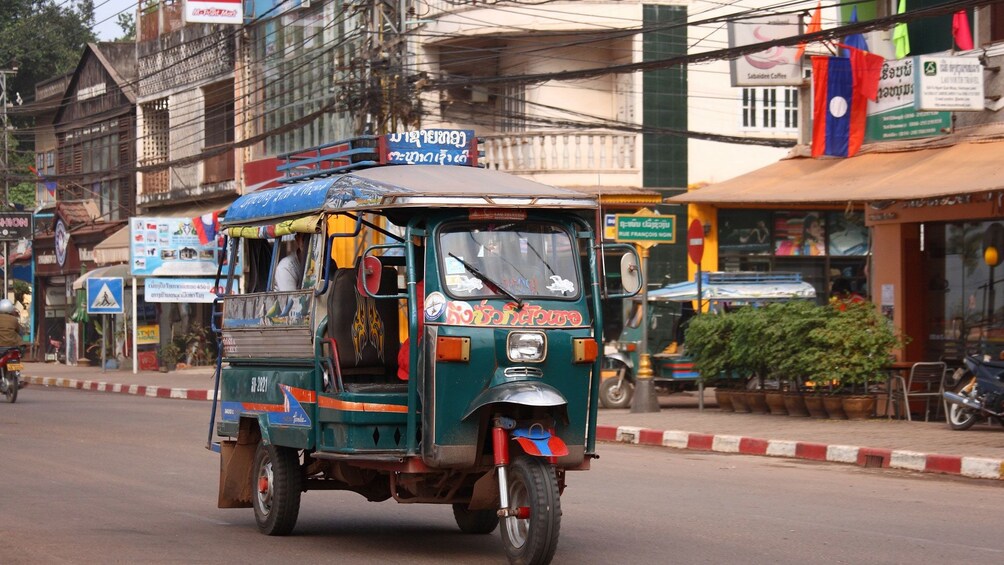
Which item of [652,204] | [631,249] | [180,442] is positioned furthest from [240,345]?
[652,204]

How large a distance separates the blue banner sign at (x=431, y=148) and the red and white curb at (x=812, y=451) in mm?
6216

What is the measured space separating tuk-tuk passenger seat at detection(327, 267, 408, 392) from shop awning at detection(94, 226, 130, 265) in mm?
33172

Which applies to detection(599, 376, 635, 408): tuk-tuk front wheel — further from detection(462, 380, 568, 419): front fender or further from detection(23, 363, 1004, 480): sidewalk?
detection(462, 380, 568, 419): front fender

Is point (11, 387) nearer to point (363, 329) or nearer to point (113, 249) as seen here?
point (113, 249)

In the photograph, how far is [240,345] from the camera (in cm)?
1003

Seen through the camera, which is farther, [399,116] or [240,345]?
[399,116]

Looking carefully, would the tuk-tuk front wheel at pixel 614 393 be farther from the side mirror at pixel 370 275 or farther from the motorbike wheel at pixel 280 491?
the side mirror at pixel 370 275

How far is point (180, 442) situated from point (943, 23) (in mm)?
12265

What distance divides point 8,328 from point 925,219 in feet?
50.9

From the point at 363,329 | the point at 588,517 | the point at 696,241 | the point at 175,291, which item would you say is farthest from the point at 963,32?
the point at 175,291

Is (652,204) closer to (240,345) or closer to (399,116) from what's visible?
(399,116)

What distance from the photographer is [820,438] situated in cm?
1622

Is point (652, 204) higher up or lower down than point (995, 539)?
higher up

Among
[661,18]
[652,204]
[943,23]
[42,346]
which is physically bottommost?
[42,346]
